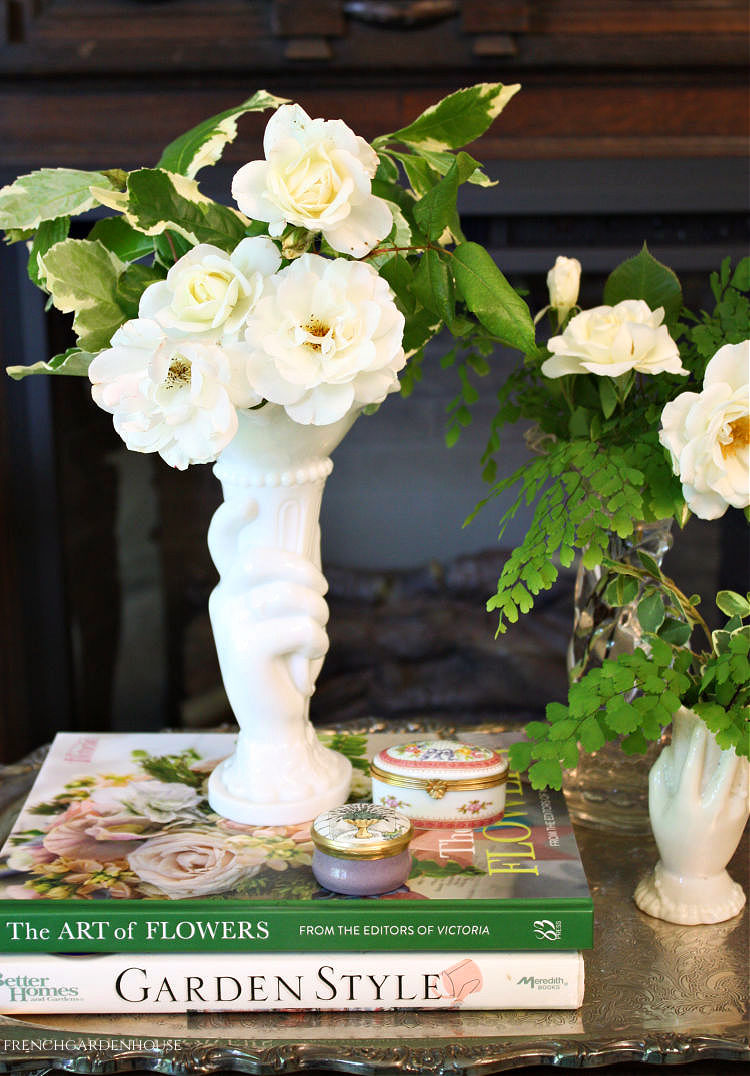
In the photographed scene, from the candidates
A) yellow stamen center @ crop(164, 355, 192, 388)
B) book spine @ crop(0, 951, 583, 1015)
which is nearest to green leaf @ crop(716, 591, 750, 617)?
book spine @ crop(0, 951, 583, 1015)

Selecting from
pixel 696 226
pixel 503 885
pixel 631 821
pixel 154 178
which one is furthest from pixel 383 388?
pixel 696 226

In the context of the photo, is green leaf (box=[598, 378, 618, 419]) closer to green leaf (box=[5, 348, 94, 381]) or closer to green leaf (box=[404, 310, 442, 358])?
green leaf (box=[404, 310, 442, 358])

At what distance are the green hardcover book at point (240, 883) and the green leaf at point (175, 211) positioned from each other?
0.33 metres

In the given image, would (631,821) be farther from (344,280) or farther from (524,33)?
(524,33)

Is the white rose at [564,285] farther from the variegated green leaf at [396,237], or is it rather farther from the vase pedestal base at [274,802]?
the vase pedestal base at [274,802]

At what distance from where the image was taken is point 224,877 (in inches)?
23.8

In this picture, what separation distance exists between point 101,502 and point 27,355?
0.96 ft

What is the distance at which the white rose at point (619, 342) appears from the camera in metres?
0.64

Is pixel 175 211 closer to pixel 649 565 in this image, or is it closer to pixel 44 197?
pixel 44 197

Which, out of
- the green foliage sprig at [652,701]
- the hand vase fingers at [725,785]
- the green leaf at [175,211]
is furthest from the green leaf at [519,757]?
the green leaf at [175,211]

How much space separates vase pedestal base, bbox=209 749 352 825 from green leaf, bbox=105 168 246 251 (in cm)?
A: 32

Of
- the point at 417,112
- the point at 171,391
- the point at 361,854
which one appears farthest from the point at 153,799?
the point at 417,112

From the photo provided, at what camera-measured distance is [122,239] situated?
25.5 inches

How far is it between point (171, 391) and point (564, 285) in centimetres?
30
